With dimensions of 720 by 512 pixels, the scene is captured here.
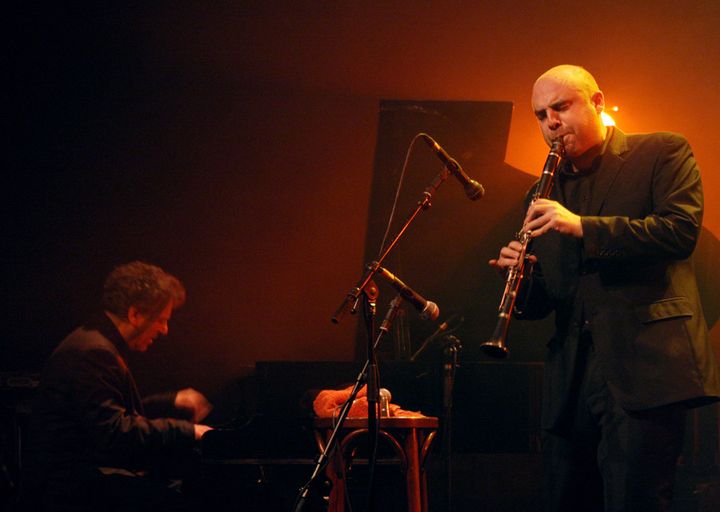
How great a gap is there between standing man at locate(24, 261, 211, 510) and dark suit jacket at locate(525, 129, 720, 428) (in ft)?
4.59

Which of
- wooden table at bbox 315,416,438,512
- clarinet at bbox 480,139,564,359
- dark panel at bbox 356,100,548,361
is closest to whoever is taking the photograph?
clarinet at bbox 480,139,564,359

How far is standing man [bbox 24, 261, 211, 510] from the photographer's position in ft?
8.04

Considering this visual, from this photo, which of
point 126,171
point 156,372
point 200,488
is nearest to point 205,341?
point 156,372

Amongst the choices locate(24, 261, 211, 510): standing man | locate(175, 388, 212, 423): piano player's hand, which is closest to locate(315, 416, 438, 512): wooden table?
locate(175, 388, 212, 423): piano player's hand

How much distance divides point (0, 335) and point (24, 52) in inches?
68.8

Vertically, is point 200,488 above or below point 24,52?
below

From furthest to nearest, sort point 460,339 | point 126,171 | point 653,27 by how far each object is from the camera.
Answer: point 126,171 < point 460,339 < point 653,27

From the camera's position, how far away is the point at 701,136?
4605mm

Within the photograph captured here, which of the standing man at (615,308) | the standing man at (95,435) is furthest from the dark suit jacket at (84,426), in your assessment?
the standing man at (615,308)

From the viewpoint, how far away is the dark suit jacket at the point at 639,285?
1.78 m

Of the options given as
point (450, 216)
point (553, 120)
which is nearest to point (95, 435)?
point (553, 120)

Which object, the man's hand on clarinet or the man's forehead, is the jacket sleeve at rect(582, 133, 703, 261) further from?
the man's forehead

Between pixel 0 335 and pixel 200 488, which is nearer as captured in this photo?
pixel 200 488

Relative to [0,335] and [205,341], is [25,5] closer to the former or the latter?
[0,335]
